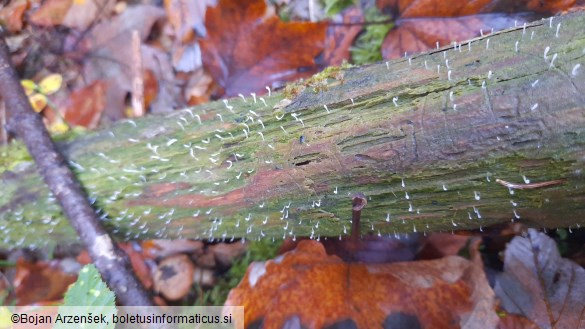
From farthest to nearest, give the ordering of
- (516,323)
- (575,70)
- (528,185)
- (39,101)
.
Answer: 1. (39,101)
2. (516,323)
3. (528,185)
4. (575,70)

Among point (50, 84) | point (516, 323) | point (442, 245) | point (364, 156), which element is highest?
point (50, 84)

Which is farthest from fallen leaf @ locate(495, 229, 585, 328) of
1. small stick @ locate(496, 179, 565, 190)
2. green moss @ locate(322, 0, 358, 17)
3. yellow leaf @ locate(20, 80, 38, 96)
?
yellow leaf @ locate(20, 80, 38, 96)

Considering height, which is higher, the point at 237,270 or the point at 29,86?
the point at 29,86

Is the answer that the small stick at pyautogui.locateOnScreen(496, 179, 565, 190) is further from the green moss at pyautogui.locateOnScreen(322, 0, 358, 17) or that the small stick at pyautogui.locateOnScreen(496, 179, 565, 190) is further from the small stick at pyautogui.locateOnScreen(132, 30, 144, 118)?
the small stick at pyautogui.locateOnScreen(132, 30, 144, 118)

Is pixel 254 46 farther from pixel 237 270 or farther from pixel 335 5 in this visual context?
pixel 237 270

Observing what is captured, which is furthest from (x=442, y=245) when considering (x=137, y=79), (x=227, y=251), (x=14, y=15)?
(x=14, y=15)

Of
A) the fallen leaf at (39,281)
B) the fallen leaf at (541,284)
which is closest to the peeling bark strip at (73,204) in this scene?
the fallen leaf at (39,281)

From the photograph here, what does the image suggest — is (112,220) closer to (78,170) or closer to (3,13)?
(78,170)

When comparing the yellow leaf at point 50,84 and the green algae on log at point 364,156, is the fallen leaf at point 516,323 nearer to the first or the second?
the green algae on log at point 364,156
